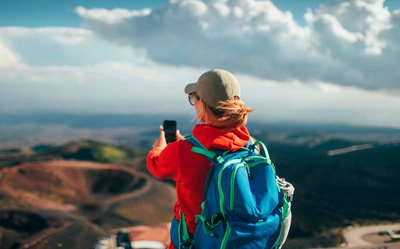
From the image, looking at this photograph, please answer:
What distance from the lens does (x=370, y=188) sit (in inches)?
1924

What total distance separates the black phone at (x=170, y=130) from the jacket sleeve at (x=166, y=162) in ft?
1.86

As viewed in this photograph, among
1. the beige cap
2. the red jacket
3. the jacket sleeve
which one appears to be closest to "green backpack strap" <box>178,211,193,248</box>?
the red jacket

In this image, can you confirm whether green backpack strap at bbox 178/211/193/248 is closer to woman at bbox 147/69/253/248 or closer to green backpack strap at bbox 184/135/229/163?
woman at bbox 147/69/253/248

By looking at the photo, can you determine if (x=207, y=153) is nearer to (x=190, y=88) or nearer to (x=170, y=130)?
(x=190, y=88)

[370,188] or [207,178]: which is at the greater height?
[207,178]

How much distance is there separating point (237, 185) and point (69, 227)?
40.7 meters

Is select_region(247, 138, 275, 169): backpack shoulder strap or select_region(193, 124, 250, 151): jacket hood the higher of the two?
select_region(193, 124, 250, 151): jacket hood

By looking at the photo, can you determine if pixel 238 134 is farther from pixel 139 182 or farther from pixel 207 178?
pixel 139 182

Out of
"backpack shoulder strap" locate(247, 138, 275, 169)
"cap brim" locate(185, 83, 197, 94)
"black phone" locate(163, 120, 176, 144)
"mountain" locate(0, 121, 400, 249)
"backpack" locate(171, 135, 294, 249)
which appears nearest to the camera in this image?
"backpack" locate(171, 135, 294, 249)

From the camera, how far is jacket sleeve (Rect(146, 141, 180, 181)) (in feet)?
9.91

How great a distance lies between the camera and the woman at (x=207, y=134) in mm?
2973

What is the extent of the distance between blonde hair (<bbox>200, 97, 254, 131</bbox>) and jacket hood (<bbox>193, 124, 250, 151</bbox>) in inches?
2.7

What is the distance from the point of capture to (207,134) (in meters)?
2.99

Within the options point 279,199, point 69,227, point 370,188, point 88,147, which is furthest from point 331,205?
point 88,147
